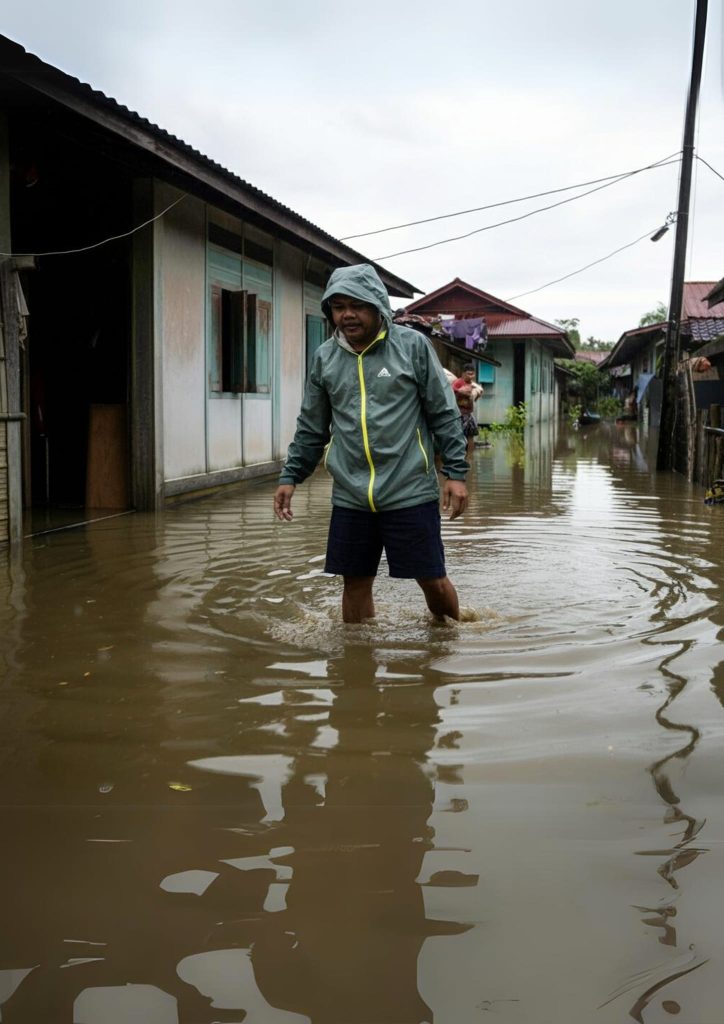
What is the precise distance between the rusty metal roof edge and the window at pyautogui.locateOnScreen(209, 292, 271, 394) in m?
1.08

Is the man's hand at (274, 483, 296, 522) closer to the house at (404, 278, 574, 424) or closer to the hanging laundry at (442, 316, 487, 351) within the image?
the hanging laundry at (442, 316, 487, 351)

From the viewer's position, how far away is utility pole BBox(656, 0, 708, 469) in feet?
56.3

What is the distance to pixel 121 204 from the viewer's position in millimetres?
10664

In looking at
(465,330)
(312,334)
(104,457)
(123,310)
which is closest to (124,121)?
(123,310)

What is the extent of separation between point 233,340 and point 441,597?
8.51 metres

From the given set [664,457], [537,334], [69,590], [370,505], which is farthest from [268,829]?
[537,334]

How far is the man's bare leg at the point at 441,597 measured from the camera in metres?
4.91

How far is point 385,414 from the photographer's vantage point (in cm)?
459

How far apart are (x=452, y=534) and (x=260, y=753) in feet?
18.9

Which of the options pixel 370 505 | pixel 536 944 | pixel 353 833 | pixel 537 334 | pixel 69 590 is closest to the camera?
pixel 536 944

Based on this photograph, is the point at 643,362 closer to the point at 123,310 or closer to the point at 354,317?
the point at 123,310

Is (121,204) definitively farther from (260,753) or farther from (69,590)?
(260,753)

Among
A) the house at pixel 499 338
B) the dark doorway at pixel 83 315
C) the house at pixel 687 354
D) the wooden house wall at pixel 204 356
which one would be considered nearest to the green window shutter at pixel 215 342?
the wooden house wall at pixel 204 356

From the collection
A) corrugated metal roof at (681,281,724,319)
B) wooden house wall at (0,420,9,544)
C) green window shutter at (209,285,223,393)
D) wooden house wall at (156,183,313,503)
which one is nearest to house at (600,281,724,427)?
corrugated metal roof at (681,281,724,319)
